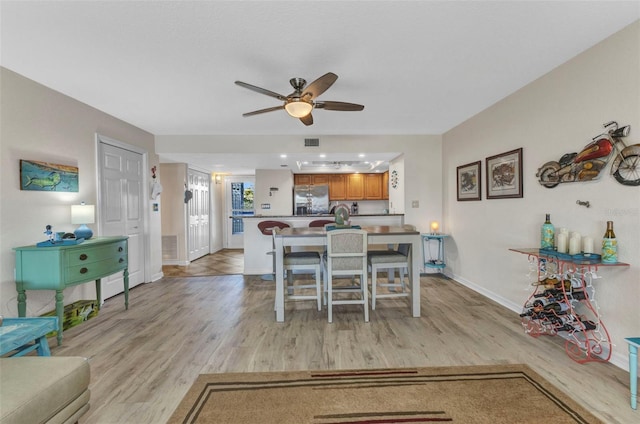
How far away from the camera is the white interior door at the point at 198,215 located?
633 centimetres

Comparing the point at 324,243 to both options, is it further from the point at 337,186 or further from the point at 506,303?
the point at 337,186

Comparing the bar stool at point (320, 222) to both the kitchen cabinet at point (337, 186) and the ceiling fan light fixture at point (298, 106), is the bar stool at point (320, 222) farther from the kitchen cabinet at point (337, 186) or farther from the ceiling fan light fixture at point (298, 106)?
the kitchen cabinet at point (337, 186)

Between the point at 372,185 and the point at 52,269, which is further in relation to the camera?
the point at 372,185

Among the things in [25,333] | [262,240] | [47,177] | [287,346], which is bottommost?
[287,346]

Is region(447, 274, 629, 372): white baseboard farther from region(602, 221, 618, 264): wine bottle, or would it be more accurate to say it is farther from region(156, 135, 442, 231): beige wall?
region(156, 135, 442, 231): beige wall

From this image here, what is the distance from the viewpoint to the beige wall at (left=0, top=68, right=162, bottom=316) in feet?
8.09

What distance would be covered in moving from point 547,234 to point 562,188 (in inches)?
17.1

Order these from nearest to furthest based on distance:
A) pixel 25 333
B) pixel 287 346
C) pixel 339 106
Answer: pixel 25 333
pixel 287 346
pixel 339 106

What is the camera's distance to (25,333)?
1567mm

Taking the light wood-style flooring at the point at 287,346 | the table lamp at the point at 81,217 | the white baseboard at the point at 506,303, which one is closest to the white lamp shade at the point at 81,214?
the table lamp at the point at 81,217

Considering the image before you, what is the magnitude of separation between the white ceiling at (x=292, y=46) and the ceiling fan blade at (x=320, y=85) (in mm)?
254

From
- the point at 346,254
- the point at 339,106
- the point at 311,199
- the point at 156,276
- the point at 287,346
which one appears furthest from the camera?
the point at 311,199

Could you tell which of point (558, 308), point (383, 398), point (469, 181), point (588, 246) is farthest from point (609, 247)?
point (469, 181)

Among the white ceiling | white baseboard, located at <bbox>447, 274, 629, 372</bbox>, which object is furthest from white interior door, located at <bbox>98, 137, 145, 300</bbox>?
white baseboard, located at <bbox>447, 274, 629, 372</bbox>
